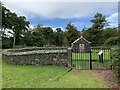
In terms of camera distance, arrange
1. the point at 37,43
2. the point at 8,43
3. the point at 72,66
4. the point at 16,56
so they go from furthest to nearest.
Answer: the point at 37,43
the point at 8,43
the point at 16,56
the point at 72,66

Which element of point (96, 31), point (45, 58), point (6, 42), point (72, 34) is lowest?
point (45, 58)

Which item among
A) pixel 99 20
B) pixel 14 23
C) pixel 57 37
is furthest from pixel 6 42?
pixel 99 20

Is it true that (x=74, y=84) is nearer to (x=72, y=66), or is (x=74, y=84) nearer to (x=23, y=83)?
(x=23, y=83)

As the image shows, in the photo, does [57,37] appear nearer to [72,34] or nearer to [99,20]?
[72,34]

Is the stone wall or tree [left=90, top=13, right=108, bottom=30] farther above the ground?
tree [left=90, top=13, right=108, bottom=30]

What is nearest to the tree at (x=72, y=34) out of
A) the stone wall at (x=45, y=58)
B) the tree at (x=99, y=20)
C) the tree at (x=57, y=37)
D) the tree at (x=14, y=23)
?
the tree at (x=57, y=37)

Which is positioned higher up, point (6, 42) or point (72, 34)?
point (72, 34)

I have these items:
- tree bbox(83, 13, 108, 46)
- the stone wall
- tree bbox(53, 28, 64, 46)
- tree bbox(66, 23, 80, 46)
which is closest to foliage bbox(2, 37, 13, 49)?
tree bbox(66, 23, 80, 46)

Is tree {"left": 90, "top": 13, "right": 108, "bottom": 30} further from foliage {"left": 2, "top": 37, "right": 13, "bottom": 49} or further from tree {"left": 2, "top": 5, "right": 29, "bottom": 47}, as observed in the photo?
foliage {"left": 2, "top": 37, "right": 13, "bottom": 49}

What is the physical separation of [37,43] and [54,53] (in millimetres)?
29235

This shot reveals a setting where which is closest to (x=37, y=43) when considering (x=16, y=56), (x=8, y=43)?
(x=8, y=43)

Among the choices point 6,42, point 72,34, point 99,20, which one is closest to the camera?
point 6,42

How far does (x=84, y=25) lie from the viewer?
48.3 metres

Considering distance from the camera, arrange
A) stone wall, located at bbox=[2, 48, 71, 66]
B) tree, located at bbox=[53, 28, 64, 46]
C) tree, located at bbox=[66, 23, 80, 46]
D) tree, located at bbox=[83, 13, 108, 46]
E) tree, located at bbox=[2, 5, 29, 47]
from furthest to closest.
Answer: tree, located at bbox=[53, 28, 64, 46], tree, located at bbox=[66, 23, 80, 46], tree, located at bbox=[83, 13, 108, 46], tree, located at bbox=[2, 5, 29, 47], stone wall, located at bbox=[2, 48, 71, 66]
